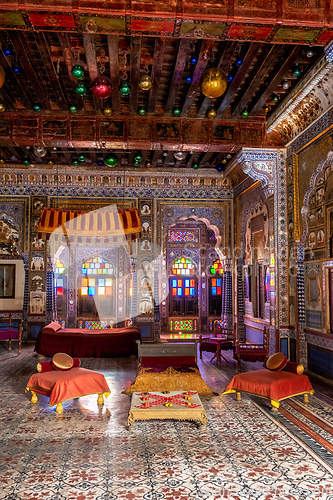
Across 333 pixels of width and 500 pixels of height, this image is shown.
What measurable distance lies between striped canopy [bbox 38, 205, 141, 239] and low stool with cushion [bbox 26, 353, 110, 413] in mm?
4775

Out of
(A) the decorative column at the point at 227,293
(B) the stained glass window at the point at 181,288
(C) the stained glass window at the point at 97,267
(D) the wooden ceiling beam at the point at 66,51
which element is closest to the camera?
(D) the wooden ceiling beam at the point at 66,51

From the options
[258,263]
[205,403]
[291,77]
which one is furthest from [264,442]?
[258,263]

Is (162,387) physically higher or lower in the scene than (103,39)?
lower

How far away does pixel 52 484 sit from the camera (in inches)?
155

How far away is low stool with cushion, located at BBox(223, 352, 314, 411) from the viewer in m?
6.22

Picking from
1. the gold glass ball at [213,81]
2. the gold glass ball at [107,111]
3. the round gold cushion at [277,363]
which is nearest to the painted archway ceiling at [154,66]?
the gold glass ball at [107,111]

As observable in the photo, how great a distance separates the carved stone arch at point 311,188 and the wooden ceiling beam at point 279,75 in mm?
1617

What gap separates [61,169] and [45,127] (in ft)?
14.1

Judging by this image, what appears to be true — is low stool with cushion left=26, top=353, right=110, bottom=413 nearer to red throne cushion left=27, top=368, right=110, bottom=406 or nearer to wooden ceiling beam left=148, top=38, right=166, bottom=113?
red throne cushion left=27, top=368, right=110, bottom=406

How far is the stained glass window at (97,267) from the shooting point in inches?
595

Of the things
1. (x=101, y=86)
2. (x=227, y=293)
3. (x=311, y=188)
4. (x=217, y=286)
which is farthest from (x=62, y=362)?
(x=217, y=286)

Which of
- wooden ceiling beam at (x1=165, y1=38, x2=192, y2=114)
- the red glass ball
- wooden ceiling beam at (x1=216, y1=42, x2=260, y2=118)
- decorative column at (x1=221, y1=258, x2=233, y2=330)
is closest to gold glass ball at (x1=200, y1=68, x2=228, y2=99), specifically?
wooden ceiling beam at (x1=165, y1=38, x2=192, y2=114)

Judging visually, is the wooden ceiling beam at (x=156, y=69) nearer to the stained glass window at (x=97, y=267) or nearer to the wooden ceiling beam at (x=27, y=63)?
the wooden ceiling beam at (x=27, y=63)

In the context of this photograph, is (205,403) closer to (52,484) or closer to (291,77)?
(52,484)
